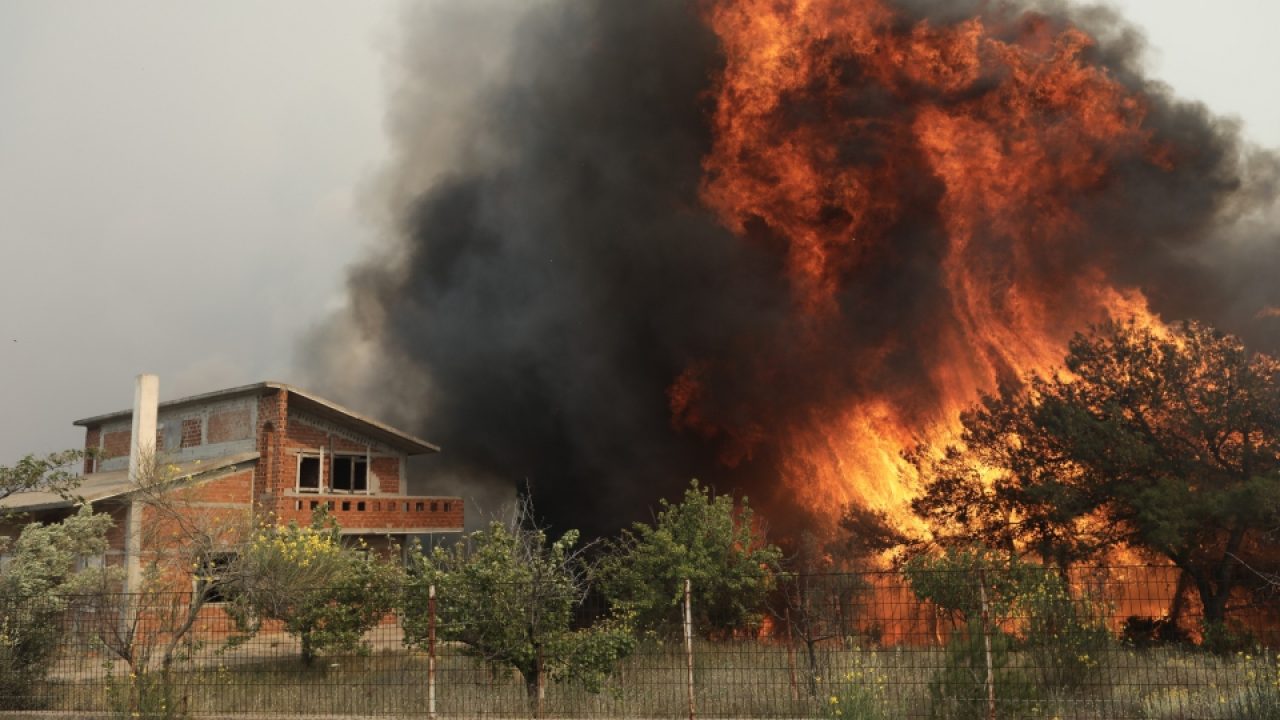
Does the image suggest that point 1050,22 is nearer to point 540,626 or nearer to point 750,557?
point 750,557

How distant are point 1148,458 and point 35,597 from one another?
22571 millimetres

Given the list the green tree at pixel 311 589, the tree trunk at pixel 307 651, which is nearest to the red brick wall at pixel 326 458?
the green tree at pixel 311 589

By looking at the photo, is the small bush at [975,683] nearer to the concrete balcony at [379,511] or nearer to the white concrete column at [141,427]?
the concrete balcony at [379,511]

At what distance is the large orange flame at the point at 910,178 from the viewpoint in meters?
30.7

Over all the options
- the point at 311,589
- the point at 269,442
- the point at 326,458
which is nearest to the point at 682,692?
the point at 311,589

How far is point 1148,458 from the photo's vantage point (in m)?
22.6

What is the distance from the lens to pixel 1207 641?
20594 mm

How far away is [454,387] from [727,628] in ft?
72.6

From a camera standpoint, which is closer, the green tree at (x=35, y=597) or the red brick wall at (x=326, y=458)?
the green tree at (x=35, y=597)

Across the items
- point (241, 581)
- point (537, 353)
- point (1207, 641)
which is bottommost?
point (1207, 641)

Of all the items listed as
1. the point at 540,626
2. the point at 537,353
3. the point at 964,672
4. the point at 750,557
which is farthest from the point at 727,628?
the point at 537,353

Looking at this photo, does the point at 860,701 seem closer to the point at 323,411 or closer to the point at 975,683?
the point at 975,683

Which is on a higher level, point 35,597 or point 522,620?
point 35,597

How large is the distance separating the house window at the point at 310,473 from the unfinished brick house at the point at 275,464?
0.03m
